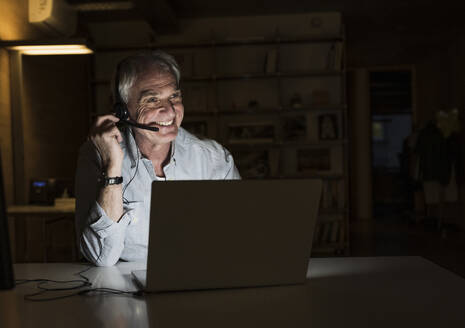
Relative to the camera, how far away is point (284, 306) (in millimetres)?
1019

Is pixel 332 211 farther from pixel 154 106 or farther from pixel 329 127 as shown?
pixel 154 106

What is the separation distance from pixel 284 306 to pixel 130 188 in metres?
0.93

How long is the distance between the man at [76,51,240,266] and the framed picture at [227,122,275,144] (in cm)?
388

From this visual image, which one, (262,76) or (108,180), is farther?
(262,76)

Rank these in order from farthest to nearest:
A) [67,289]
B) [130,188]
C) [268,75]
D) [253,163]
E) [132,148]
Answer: [253,163]
[268,75]
[132,148]
[130,188]
[67,289]

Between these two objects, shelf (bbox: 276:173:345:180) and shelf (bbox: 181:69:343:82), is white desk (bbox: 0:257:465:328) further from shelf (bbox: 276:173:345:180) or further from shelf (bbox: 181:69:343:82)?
shelf (bbox: 181:69:343:82)

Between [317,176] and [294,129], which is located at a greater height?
[294,129]

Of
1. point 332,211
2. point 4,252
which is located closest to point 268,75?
point 332,211

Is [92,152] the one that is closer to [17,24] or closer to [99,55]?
[17,24]

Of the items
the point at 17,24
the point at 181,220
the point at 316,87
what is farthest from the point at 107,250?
the point at 316,87

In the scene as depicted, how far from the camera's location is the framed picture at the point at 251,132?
596cm

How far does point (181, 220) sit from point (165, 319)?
0.69 feet

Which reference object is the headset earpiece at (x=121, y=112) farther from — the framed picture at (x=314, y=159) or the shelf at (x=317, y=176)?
the framed picture at (x=314, y=159)

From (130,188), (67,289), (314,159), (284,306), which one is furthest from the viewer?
(314,159)
